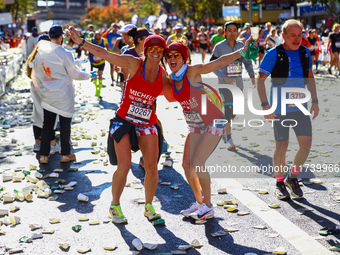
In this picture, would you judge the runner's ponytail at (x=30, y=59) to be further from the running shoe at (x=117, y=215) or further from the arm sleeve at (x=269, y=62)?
the arm sleeve at (x=269, y=62)

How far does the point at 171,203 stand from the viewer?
6148mm

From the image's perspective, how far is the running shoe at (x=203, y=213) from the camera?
5.46 meters

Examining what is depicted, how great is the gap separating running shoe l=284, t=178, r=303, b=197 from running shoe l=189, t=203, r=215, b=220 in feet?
3.90

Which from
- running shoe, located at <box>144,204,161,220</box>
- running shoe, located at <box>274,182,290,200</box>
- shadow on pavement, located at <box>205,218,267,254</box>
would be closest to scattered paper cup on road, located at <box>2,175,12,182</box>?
running shoe, located at <box>144,204,161,220</box>

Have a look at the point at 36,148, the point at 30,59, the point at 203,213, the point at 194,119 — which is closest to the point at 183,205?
the point at 203,213

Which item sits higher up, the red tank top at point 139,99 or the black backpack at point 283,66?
the black backpack at point 283,66

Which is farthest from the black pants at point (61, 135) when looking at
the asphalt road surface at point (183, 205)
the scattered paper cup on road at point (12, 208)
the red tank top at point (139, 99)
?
the red tank top at point (139, 99)

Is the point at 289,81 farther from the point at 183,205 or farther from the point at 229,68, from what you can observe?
the point at 229,68

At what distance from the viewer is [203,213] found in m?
5.48

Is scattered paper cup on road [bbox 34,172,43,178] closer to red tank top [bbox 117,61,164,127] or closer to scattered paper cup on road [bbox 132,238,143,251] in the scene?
red tank top [bbox 117,61,164,127]

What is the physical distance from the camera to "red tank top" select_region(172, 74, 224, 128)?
17.5ft

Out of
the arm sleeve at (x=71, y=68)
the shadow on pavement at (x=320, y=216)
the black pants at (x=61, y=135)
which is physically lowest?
the shadow on pavement at (x=320, y=216)

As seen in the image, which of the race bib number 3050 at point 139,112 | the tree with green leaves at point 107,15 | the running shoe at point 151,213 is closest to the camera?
the race bib number 3050 at point 139,112

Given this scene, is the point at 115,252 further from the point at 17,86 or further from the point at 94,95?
the point at 17,86
